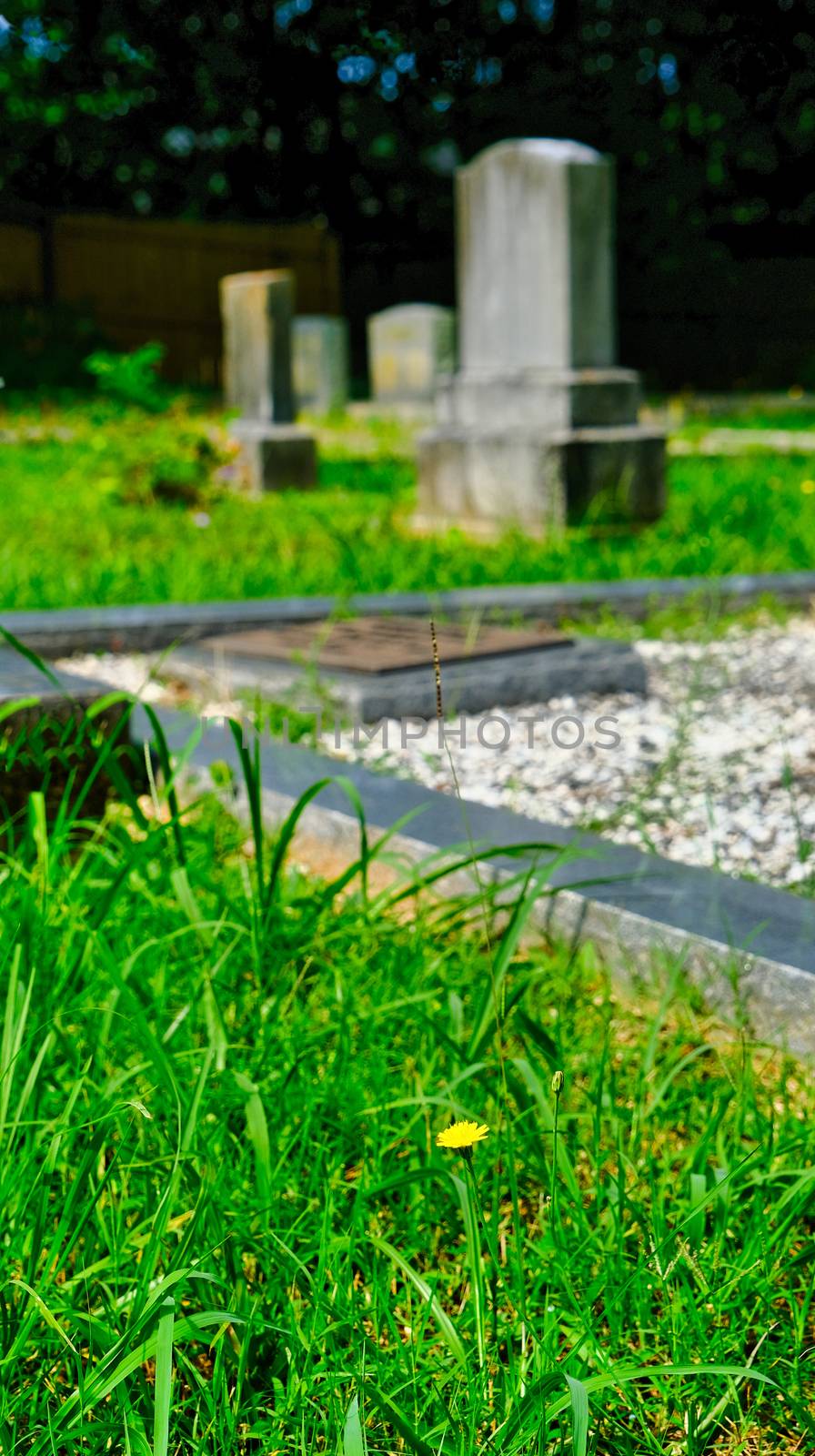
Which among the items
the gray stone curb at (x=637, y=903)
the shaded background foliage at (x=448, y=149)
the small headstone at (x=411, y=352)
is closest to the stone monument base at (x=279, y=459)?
the small headstone at (x=411, y=352)

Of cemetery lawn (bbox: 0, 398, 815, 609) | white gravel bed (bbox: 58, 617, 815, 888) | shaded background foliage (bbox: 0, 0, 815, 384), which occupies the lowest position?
white gravel bed (bbox: 58, 617, 815, 888)

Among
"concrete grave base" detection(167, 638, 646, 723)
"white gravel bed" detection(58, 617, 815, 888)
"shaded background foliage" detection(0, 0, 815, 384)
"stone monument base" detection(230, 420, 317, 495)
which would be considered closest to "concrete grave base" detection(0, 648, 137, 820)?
"white gravel bed" detection(58, 617, 815, 888)

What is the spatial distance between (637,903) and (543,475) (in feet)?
15.0

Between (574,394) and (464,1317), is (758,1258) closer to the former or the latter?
(464,1317)

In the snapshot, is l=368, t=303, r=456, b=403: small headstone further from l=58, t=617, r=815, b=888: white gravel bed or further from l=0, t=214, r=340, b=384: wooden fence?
A: l=58, t=617, r=815, b=888: white gravel bed

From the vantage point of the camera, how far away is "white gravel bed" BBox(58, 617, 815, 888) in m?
2.66

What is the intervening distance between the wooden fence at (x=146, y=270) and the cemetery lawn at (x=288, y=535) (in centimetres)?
994

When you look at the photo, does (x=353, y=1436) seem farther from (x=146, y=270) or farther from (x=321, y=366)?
(x=146, y=270)

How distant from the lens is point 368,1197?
1440mm

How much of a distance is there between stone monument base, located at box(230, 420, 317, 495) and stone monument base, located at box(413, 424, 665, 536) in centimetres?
241

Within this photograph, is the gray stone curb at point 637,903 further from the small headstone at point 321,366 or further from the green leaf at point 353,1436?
the small headstone at point 321,366

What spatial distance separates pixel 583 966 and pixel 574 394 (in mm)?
4793

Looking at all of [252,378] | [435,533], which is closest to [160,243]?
[252,378]

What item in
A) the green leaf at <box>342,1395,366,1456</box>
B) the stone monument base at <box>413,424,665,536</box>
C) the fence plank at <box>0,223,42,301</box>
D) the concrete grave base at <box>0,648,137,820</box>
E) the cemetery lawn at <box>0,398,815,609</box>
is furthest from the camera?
the fence plank at <box>0,223,42,301</box>
